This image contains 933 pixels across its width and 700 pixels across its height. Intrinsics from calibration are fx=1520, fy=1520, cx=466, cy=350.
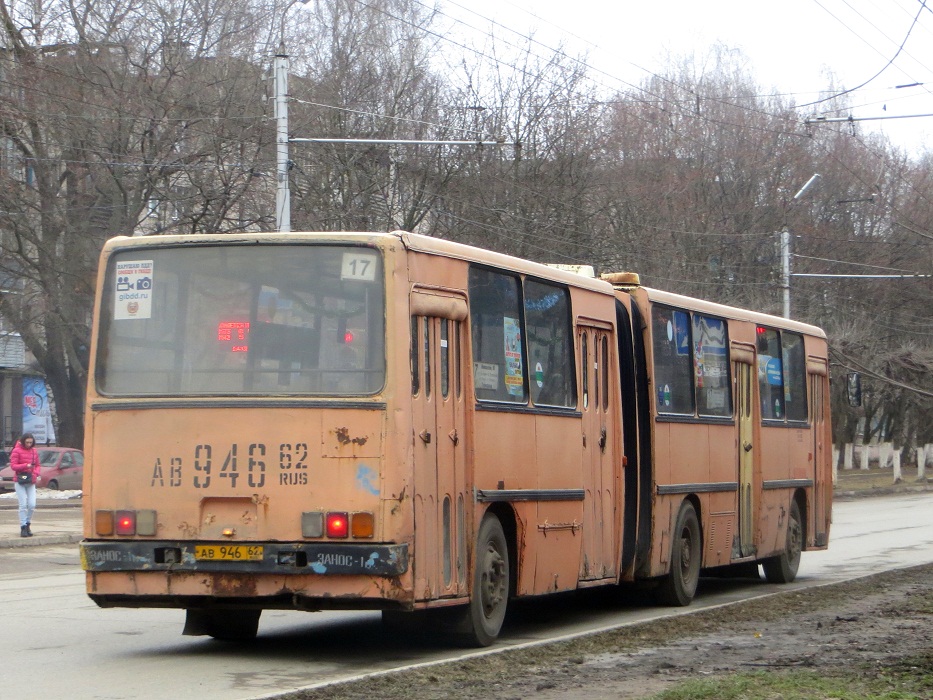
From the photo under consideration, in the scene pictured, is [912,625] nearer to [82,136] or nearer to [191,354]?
[191,354]

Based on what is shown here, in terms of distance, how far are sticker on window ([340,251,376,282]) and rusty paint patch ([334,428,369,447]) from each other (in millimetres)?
985

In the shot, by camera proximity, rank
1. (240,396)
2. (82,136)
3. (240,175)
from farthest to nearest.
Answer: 1. (82,136)
2. (240,175)
3. (240,396)

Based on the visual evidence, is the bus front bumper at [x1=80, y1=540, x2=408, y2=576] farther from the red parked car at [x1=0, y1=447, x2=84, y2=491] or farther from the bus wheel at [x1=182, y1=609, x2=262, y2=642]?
the red parked car at [x1=0, y1=447, x2=84, y2=491]

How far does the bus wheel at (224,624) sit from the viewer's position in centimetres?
1082

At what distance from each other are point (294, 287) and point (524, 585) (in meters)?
2.98

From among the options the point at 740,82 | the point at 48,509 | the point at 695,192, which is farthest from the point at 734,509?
the point at 740,82

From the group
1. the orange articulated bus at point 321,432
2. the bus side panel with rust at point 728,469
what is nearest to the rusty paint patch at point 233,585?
the orange articulated bus at point 321,432

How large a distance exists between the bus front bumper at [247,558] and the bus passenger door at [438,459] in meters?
0.30

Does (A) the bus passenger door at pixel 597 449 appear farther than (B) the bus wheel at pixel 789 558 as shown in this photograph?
No

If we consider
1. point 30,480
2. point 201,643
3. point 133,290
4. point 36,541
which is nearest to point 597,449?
point 201,643

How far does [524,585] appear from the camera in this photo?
11.2m

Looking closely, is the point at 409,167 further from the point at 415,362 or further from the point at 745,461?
the point at 415,362

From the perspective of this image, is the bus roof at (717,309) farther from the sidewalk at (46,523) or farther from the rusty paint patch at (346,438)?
the sidewalk at (46,523)

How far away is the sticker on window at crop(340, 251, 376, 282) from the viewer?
9719mm
